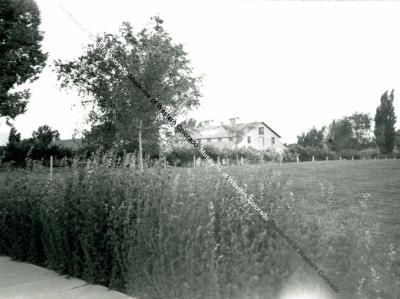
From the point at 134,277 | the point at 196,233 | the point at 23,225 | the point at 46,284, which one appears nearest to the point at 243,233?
the point at 196,233

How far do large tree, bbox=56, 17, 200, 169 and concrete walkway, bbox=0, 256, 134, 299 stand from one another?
17128 mm

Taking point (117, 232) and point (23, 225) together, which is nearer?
point (117, 232)

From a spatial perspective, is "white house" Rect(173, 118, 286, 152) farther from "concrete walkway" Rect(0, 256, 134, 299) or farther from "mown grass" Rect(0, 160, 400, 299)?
"mown grass" Rect(0, 160, 400, 299)

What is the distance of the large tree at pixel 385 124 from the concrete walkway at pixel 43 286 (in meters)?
70.3

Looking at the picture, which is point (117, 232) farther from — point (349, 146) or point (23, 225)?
point (349, 146)

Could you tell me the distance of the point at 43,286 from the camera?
525 centimetres

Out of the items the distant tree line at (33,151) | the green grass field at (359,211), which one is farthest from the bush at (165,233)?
the distant tree line at (33,151)

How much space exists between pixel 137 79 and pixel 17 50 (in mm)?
12687

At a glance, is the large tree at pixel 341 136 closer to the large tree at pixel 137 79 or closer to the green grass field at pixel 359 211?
the large tree at pixel 137 79

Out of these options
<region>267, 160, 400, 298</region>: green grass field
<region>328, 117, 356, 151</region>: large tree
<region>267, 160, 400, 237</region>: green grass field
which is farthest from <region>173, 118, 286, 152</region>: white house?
<region>267, 160, 400, 298</region>: green grass field

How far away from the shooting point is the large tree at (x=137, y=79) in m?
22.5

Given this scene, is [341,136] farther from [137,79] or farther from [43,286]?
[43,286]

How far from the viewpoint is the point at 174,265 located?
4.47m

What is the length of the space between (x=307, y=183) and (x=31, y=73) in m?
25.0
